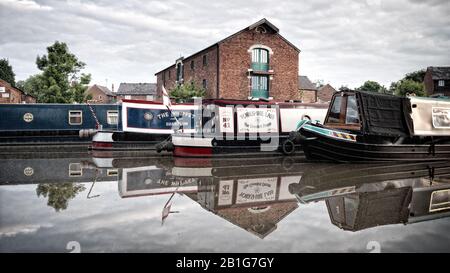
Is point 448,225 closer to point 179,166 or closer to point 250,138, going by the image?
point 179,166

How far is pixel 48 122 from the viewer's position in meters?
17.5

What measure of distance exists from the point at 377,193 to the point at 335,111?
6.41 m

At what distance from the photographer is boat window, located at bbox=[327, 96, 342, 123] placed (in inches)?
527

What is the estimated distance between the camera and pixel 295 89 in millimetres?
27984

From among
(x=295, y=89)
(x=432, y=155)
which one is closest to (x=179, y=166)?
(x=432, y=155)

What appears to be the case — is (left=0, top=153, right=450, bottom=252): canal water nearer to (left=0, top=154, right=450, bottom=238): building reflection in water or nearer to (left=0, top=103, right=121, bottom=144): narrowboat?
(left=0, top=154, right=450, bottom=238): building reflection in water

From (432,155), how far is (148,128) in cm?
1159

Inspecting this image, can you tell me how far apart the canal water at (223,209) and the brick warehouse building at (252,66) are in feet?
50.5

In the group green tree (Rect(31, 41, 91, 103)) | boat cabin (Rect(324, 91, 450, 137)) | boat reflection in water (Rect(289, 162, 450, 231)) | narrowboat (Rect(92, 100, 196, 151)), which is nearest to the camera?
boat reflection in water (Rect(289, 162, 450, 231))

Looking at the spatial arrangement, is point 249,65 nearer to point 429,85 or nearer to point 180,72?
point 180,72

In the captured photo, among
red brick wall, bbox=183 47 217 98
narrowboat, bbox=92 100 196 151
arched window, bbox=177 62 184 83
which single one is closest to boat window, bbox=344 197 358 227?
narrowboat, bbox=92 100 196 151

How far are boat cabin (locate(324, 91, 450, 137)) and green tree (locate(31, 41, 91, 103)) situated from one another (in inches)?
787
